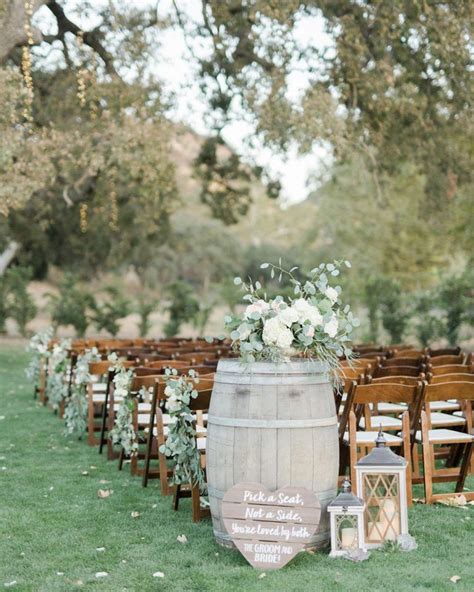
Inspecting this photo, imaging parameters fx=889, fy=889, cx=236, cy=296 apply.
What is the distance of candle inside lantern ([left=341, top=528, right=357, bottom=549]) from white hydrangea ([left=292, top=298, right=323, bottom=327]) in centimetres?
123

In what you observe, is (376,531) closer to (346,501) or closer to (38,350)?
(346,501)

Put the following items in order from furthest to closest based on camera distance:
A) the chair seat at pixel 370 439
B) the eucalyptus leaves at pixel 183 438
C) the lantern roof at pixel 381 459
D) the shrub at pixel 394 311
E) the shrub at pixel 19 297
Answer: the shrub at pixel 19 297
the shrub at pixel 394 311
the chair seat at pixel 370 439
the eucalyptus leaves at pixel 183 438
the lantern roof at pixel 381 459

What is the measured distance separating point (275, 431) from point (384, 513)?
0.87 metres

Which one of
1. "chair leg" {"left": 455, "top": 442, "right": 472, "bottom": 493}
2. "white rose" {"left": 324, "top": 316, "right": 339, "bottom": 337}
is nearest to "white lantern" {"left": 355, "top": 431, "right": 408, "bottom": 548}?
"white rose" {"left": 324, "top": 316, "right": 339, "bottom": 337}

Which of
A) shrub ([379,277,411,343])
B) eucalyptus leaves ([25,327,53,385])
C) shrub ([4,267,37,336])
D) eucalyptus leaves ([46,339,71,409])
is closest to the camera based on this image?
eucalyptus leaves ([46,339,71,409])

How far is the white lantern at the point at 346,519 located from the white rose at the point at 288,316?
1005 millimetres

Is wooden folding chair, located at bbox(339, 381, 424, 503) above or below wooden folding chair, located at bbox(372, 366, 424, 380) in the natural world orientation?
below

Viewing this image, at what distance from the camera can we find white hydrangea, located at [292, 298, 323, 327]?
5402mm

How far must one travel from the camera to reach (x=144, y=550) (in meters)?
5.48

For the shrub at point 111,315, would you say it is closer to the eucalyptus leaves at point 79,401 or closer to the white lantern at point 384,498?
the eucalyptus leaves at point 79,401

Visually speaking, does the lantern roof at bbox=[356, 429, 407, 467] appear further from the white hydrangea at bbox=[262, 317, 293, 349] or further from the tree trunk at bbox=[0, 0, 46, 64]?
the tree trunk at bbox=[0, 0, 46, 64]

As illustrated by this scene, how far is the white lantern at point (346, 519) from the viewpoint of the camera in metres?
5.18

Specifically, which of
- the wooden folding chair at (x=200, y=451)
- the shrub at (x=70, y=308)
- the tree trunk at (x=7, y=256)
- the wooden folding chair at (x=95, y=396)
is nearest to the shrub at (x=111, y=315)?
the shrub at (x=70, y=308)

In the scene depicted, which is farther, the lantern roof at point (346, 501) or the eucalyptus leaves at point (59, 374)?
the eucalyptus leaves at point (59, 374)
